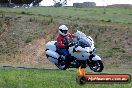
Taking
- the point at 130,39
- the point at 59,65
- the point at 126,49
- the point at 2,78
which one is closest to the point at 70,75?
the point at 2,78

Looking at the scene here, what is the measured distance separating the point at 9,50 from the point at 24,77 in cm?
281

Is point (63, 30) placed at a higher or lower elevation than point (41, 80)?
higher

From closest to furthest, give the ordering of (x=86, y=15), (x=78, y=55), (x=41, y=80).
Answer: (x=78, y=55) < (x=41, y=80) < (x=86, y=15)

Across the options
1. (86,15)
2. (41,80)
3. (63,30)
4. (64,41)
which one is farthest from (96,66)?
(86,15)

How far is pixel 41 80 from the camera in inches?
874

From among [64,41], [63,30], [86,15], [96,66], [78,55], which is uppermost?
[63,30]

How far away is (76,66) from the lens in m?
10.6

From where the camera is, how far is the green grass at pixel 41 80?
20178 millimetres

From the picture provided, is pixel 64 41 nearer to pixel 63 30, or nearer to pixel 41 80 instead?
pixel 63 30

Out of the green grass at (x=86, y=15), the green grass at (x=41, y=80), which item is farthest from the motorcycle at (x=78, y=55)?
the green grass at (x=86, y=15)

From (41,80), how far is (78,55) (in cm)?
1193

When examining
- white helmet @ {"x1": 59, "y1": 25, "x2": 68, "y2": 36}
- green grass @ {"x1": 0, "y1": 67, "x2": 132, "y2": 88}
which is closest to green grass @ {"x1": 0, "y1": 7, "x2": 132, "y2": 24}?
green grass @ {"x1": 0, "y1": 67, "x2": 132, "y2": 88}

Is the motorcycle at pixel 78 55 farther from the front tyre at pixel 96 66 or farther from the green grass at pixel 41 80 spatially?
the green grass at pixel 41 80

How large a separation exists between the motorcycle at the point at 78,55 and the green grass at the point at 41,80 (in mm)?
7986
